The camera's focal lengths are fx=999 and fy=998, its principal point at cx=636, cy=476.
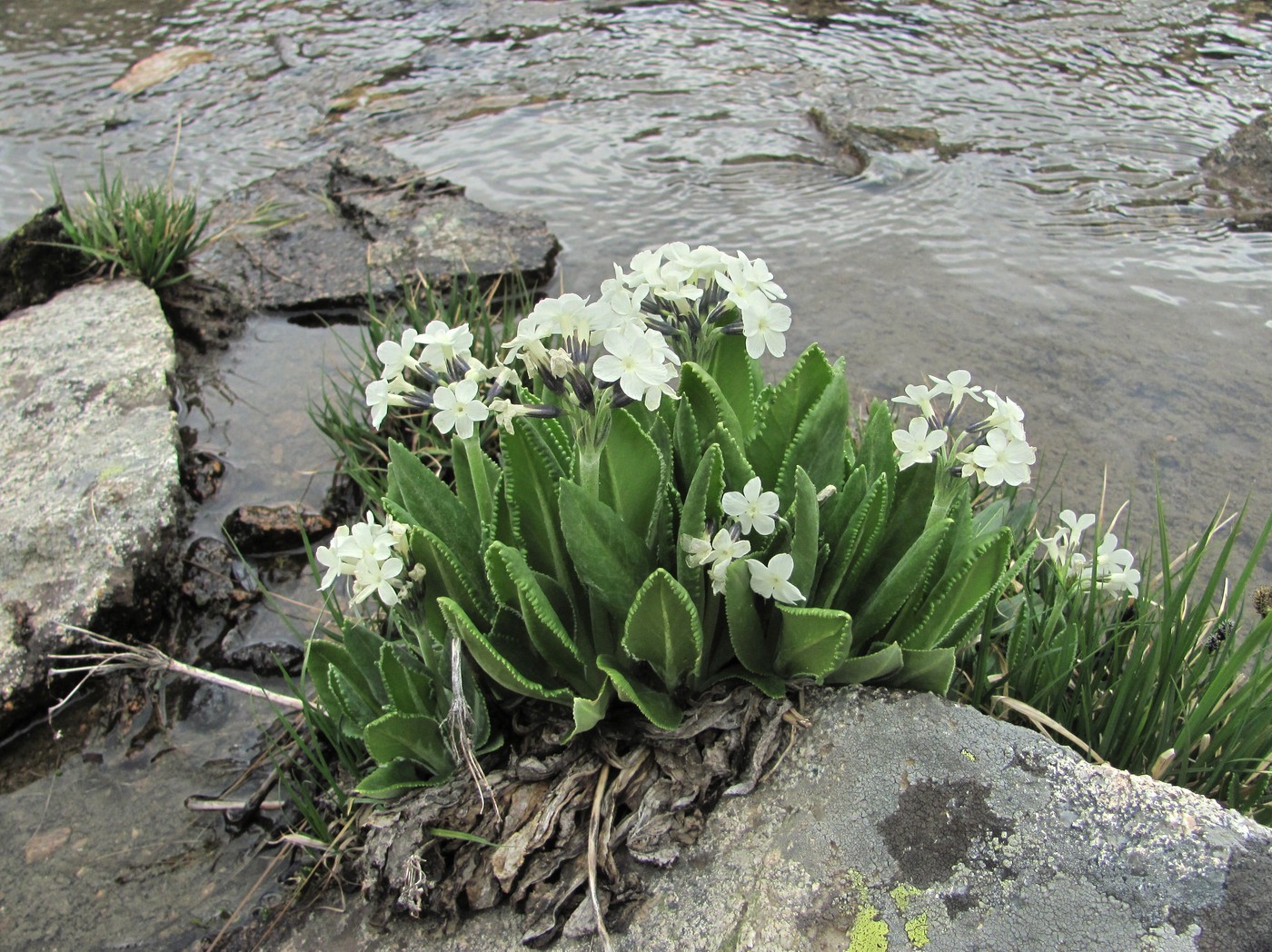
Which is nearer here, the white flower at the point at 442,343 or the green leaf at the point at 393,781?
the white flower at the point at 442,343

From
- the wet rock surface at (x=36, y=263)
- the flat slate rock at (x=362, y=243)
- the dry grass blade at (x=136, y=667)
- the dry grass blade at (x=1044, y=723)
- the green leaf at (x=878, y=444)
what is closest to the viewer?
the dry grass blade at (x=1044, y=723)

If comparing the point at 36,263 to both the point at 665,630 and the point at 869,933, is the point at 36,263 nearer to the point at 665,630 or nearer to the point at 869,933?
the point at 665,630

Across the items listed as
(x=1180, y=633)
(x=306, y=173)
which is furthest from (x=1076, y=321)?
(x=306, y=173)

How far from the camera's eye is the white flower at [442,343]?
2055mm

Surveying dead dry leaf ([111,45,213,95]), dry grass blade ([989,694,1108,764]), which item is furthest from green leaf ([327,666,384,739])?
dead dry leaf ([111,45,213,95])

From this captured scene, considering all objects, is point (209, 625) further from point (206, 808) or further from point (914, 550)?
point (914, 550)

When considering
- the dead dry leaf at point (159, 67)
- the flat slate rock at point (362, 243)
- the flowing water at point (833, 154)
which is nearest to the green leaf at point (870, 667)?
the flowing water at point (833, 154)

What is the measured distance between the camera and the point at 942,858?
2043 millimetres

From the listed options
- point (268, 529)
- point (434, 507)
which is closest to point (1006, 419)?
point (434, 507)

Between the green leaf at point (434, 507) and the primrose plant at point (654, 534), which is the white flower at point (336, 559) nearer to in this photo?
the primrose plant at point (654, 534)

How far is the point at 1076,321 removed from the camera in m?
5.04

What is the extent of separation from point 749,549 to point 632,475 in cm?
38

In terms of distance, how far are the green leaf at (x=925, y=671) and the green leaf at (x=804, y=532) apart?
281 millimetres

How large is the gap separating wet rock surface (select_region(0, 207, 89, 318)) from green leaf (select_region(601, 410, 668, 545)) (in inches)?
167
